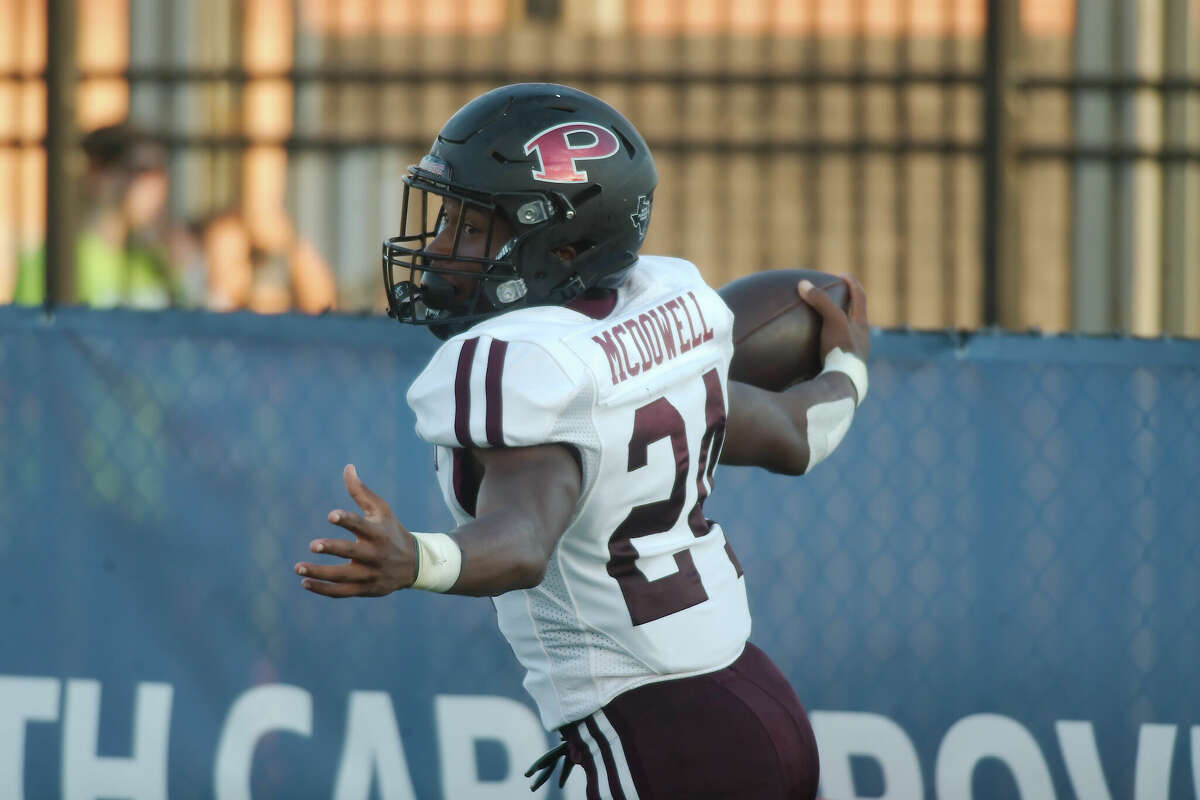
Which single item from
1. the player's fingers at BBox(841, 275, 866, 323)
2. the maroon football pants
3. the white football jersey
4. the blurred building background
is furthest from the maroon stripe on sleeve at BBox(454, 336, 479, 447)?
the blurred building background

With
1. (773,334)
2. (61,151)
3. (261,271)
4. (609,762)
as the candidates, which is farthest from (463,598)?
(261,271)

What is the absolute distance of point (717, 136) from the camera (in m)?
6.77

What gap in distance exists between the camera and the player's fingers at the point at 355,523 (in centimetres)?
196

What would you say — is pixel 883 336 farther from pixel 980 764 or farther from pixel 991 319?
pixel 991 319

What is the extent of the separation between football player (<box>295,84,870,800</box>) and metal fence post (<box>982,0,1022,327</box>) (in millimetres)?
2907

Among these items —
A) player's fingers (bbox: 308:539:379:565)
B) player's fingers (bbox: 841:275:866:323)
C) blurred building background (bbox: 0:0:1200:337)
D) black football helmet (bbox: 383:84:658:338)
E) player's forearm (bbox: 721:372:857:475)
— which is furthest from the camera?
blurred building background (bbox: 0:0:1200:337)

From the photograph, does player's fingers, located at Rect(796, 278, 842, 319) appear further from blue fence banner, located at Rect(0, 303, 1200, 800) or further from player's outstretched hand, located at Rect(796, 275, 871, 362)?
blue fence banner, located at Rect(0, 303, 1200, 800)

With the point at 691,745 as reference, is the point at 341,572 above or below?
above

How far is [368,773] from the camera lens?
3719 millimetres

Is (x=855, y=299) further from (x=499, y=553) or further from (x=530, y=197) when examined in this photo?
(x=499, y=553)

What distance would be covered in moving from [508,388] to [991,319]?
324 cm

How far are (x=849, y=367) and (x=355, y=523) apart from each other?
1298mm

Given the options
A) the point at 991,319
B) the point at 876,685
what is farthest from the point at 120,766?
the point at 991,319

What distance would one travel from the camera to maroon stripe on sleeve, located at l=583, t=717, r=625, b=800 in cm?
249
